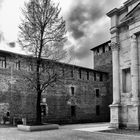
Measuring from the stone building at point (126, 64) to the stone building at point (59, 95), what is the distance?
5.06 metres

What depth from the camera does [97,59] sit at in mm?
44000

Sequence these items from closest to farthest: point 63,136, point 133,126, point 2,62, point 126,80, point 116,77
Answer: point 63,136 < point 133,126 < point 126,80 < point 116,77 < point 2,62

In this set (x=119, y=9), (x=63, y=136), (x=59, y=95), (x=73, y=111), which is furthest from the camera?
(x=73, y=111)

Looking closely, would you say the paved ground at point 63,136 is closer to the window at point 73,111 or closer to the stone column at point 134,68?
the stone column at point 134,68

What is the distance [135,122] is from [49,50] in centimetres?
925

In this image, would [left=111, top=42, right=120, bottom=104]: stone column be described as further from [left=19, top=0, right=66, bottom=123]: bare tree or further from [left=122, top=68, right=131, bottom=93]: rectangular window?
[left=19, top=0, right=66, bottom=123]: bare tree

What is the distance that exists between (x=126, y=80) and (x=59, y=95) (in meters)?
14.5

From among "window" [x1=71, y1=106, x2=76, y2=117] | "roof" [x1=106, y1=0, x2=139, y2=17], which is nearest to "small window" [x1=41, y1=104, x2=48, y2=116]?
"window" [x1=71, y1=106, x2=76, y2=117]

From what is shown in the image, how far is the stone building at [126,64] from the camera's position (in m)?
18.0

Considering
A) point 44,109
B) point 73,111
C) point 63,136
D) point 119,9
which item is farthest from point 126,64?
point 73,111

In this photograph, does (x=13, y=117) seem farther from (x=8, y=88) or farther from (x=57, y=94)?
(x=57, y=94)

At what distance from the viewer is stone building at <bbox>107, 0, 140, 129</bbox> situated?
1800 centimetres

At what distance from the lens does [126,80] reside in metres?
19.7

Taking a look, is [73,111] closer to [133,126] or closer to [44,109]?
[44,109]
